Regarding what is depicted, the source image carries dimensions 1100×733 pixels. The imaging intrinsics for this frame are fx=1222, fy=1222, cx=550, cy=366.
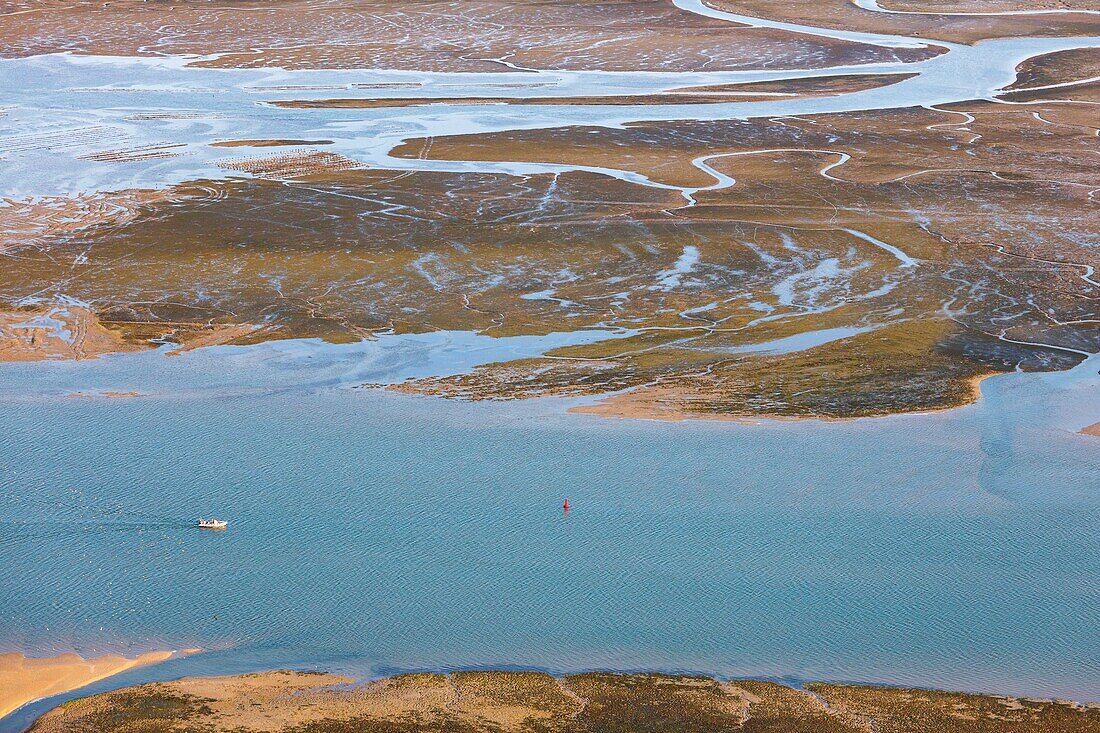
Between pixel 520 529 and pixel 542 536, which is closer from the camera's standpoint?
pixel 542 536

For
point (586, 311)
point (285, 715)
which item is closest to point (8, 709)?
point (285, 715)

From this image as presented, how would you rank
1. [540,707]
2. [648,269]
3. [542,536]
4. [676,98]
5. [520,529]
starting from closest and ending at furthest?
[540,707] < [542,536] < [520,529] < [648,269] < [676,98]

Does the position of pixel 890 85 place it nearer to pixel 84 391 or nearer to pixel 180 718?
pixel 84 391

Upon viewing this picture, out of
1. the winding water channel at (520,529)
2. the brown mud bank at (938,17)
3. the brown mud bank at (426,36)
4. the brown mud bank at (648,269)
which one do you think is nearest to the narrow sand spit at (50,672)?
the winding water channel at (520,529)

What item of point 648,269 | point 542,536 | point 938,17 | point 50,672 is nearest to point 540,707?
point 542,536

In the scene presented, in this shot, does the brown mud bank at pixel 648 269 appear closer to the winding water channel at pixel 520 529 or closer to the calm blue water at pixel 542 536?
the winding water channel at pixel 520 529

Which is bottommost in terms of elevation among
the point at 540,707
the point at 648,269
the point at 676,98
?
the point at 540,707

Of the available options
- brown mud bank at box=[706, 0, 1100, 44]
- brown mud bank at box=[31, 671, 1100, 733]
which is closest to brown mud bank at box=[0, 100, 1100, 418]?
brown mud bank at box=[31, 671, 1100, 733]

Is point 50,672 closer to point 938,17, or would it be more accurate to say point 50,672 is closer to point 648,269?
point 648,269
